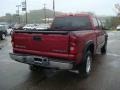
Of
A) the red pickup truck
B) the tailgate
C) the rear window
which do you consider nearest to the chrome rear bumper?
the red pickup truck

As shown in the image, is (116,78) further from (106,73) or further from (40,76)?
(40,76)

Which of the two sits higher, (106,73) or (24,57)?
(24,57)

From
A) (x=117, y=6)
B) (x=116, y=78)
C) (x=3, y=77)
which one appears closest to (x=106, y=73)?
(x=116, y=78)

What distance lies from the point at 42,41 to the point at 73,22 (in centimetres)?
240

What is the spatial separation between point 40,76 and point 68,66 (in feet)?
4.86

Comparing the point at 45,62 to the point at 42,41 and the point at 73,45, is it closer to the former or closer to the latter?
the point at 42,41

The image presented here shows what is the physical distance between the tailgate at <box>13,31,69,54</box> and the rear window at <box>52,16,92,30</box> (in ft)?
7.12

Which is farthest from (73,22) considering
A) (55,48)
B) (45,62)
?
(45,62)

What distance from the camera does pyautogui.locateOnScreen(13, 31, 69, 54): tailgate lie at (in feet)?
21.4

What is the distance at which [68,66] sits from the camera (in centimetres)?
638

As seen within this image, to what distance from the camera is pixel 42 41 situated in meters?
6.87

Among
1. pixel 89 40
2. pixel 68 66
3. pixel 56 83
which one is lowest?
pixel 56 83

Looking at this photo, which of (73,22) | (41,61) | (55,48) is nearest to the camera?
(55,48)

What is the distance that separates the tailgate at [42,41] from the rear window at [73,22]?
2.17m
